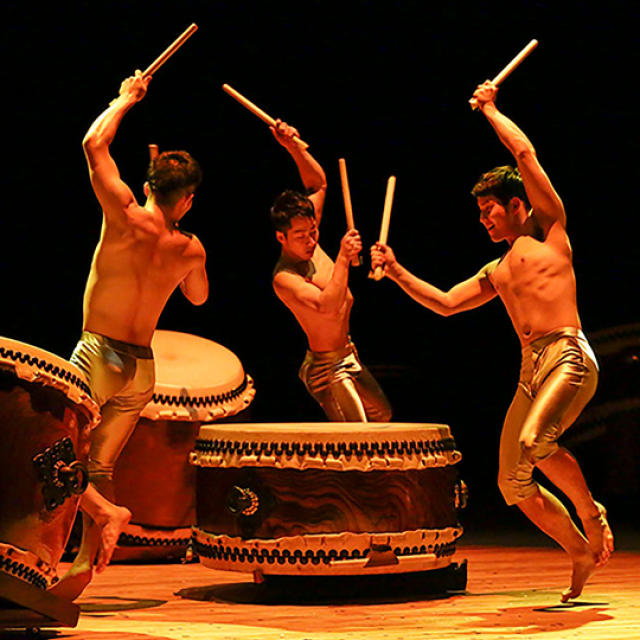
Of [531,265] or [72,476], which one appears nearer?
[72,476]

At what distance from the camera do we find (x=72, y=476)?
2539 millimetres

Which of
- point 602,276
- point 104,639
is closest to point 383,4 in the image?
point 602,276

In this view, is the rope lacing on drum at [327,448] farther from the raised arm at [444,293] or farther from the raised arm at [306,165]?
the raised arm at [306,165]

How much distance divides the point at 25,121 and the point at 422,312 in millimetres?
2068

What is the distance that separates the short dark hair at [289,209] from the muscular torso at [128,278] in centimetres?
53

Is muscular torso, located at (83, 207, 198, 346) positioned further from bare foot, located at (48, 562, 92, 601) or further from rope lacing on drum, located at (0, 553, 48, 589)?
rope lacing on drum, located at (0, 553, 48, 589)

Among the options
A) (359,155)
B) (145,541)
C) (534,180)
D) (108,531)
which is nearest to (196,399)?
(145,541)

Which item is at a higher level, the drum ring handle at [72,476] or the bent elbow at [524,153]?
the bent elbow at [524,153]

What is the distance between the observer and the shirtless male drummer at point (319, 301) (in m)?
3.75

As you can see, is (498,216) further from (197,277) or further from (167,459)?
(167,459)

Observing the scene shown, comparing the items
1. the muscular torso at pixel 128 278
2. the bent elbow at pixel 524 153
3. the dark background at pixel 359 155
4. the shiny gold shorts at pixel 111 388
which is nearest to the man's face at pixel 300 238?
the muscular torso at pixel 128 278

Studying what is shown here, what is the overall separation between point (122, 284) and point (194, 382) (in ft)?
3.33

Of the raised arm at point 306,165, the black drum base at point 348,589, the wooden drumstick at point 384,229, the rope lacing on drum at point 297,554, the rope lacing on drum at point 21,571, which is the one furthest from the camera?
the raised arm at point 306,165

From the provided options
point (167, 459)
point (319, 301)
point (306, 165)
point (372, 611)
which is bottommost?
point (372, 611)
